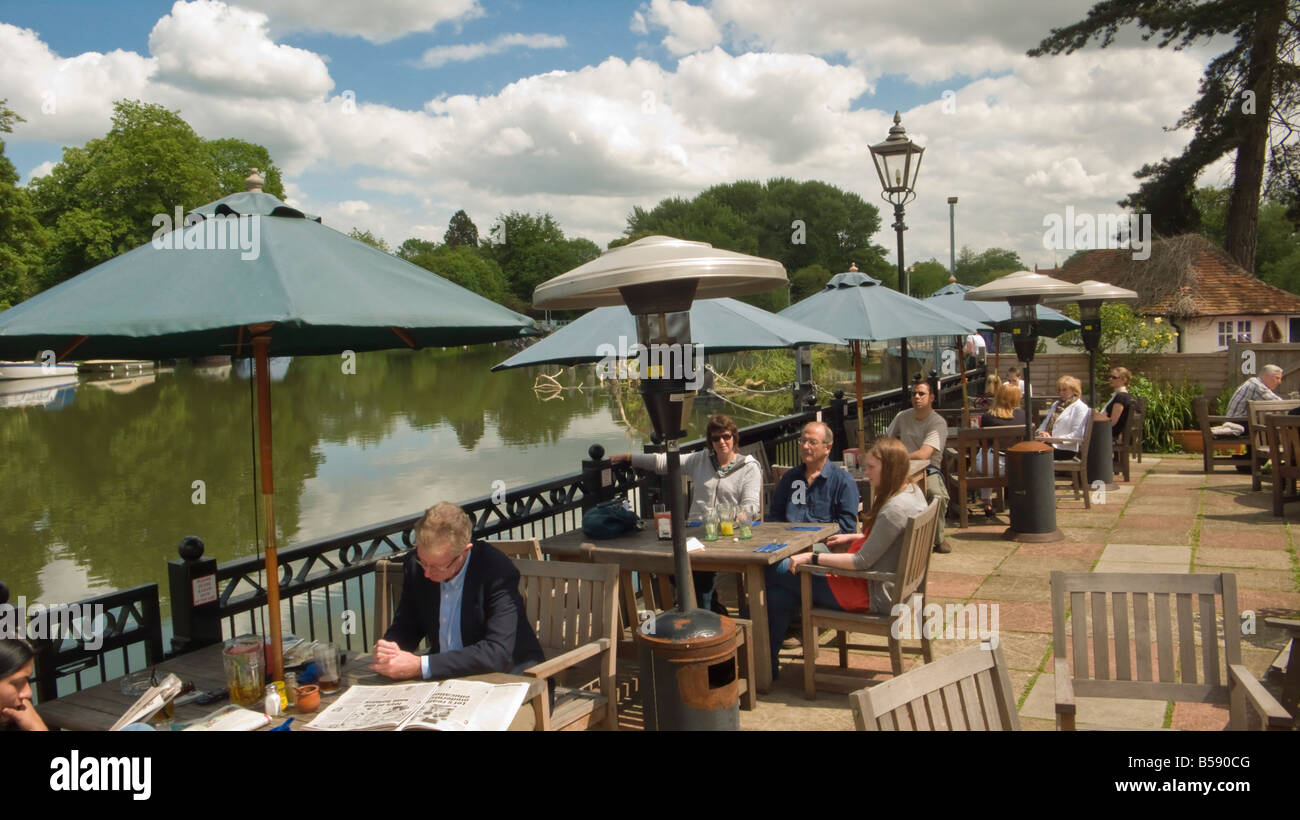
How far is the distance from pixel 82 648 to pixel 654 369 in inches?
102

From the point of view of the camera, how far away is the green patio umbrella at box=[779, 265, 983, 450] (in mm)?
8980

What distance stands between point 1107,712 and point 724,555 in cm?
204

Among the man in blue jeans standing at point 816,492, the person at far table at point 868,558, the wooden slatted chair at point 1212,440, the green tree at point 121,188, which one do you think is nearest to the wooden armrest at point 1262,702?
the person at far table at point 868,558

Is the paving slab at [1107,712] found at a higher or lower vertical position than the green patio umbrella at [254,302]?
lower

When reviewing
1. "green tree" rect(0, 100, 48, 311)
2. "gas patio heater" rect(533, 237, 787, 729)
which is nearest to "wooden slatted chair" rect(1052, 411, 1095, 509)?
"gas patio heater" rect(533, 237, 787, 729)

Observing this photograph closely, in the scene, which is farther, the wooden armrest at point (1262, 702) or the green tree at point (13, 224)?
the green tree at point (13, 224)

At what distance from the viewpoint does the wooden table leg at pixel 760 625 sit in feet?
16.1

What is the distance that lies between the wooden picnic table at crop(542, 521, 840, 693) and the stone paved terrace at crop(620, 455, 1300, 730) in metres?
0.40

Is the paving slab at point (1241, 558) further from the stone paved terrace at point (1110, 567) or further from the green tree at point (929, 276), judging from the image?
the green tree at point (929, 276)

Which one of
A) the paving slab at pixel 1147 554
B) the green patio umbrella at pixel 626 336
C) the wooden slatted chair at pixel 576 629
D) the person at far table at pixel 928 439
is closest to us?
the wooden slatted chair at pixel 576 629

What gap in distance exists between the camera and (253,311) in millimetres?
2791

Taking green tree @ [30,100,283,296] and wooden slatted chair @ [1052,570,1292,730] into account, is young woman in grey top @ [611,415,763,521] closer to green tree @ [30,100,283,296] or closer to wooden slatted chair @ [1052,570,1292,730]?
wooden slatted chair @ [1052,570,1292,730]

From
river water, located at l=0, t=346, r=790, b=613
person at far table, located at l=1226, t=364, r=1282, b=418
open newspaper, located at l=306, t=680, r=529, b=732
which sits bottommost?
river water, located at l=0, t=346, r=790, b=613

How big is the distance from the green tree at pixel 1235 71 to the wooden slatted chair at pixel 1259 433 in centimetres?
1279
